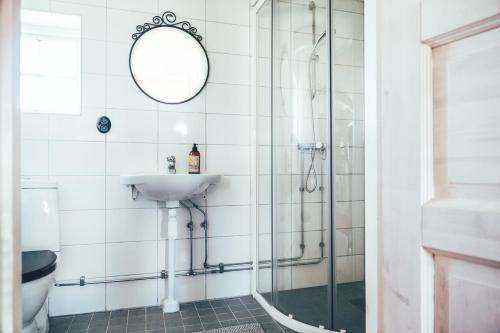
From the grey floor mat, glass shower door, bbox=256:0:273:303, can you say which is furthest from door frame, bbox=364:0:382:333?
glass shower door, bbox=256:0:273:303

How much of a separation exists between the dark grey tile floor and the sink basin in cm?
70

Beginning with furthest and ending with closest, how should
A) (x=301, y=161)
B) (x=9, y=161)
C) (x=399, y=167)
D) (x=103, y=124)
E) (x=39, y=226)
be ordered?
(x=103, y=124) → (x=301, y=161) → (x=39, y=226) → (x=399, y=167) → (x=9, y=161)

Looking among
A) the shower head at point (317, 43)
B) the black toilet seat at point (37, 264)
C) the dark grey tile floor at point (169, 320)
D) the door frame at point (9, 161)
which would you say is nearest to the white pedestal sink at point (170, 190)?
the dark grey tile floor at point (169, 320)

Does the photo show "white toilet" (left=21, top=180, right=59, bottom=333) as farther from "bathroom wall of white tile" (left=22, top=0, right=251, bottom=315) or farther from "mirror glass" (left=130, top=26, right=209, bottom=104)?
"mirror glass" (left=130, top=26, right=209, bottom=104)

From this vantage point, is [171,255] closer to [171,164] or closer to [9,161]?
[171,164]

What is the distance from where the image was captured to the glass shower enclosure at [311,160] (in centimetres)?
172

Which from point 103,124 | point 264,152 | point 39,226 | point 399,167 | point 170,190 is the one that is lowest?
point 39,226

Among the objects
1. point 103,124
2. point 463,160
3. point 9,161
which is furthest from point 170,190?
point 463,160

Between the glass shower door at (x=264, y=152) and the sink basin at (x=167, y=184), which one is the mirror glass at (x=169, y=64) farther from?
the sink basin at (x=167, y=184)

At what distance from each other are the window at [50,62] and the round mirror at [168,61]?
1.20 ft

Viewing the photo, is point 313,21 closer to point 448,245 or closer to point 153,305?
point 448,245

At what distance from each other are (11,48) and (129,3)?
1936 mm

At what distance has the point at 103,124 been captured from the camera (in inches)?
82.0

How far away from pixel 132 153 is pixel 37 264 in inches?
33.0
